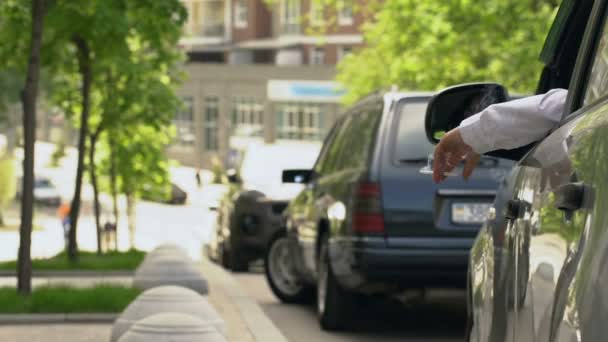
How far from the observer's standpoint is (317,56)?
309 ft

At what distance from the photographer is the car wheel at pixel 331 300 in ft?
38.5

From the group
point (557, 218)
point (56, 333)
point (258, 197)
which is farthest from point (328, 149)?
point (557, 218)

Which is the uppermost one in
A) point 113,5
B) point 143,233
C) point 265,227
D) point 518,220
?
point 113,5

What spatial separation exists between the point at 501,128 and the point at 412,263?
287 inches

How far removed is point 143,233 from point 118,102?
49.1 metres

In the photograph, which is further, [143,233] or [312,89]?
[312,89]

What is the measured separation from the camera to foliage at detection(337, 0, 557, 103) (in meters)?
36.5

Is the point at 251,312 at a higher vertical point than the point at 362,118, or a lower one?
lower

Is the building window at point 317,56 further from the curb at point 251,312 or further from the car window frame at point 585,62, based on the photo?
the car window frame at point 585,62

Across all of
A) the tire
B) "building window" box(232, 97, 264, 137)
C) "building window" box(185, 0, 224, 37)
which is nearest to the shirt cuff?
the tire

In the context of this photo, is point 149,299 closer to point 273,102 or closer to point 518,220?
point 518,220

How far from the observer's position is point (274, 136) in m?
94.3

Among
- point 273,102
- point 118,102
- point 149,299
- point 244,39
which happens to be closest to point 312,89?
point 273,102

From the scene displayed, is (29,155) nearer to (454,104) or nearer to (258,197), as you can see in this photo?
(258,197)
